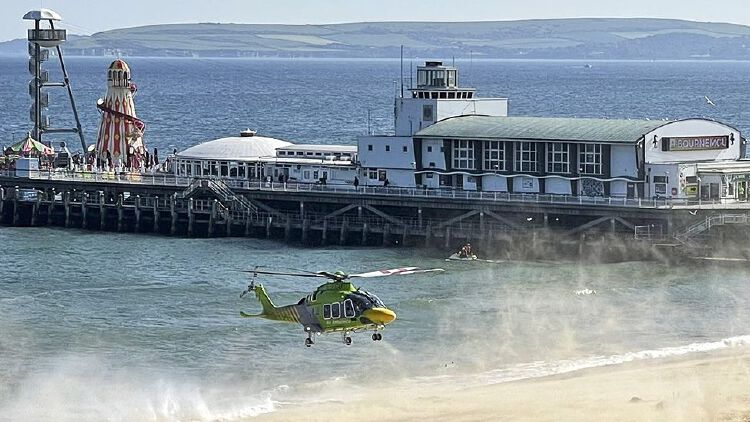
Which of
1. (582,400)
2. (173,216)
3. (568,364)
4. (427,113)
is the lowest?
(582,400)

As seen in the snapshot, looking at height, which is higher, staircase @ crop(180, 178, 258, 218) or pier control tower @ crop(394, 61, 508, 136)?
pier control tower @ crop(394, 61, 508, 136)

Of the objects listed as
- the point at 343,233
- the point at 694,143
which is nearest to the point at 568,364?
the point at 694,143

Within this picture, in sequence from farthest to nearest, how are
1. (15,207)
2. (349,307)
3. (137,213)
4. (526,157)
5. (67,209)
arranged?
(15,207) → (67,209) → (137,213) → (526,157) → (349,307)

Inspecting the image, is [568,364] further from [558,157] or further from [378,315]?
[558,157]

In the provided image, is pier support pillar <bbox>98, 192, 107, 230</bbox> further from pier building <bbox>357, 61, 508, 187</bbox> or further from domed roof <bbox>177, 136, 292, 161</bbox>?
pier building <bbox>357, 61, 508, 187</bbox>

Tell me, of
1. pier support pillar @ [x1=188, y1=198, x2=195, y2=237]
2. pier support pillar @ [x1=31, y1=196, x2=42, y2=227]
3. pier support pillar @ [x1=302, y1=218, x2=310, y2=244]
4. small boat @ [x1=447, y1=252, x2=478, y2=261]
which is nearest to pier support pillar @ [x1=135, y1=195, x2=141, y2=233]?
pier support pillar @ [x1=188, y1=198, x2=195, y2=237]

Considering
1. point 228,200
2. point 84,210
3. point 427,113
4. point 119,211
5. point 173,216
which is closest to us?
point 228,200

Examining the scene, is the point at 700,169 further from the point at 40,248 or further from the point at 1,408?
the point at 1,408
